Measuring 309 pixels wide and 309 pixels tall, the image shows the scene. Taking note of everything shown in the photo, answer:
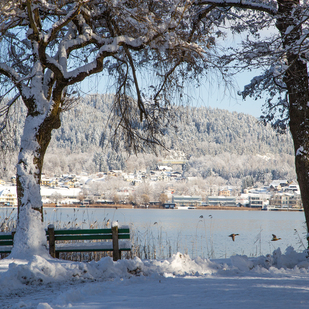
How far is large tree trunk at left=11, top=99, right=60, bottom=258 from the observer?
5750mm

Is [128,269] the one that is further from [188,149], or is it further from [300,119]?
[300,119]

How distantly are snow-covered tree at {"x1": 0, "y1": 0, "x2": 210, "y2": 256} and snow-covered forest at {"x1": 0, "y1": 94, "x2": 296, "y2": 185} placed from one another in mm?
485

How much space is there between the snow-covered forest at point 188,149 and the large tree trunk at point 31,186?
1254mm

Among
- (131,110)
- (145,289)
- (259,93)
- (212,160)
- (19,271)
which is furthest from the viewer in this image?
(212,160)

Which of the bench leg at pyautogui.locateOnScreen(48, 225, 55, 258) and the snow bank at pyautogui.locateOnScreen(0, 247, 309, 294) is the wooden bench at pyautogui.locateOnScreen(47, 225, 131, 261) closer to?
the bench leg at pyautogui.locateOnScreen(48, 225, 55, 258)

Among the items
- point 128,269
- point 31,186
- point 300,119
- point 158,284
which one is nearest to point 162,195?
point 31,186

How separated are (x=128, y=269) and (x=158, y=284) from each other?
2.47ft

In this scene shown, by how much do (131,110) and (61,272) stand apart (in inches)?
168

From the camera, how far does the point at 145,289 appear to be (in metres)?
3.92

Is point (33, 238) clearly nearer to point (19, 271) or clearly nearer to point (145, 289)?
point (19, 271)

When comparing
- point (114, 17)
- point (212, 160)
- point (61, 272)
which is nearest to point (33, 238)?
point (61, 272)

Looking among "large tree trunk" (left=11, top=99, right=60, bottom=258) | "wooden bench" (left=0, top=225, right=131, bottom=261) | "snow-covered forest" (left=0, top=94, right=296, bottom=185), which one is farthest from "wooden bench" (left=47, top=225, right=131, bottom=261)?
"snow-covered forest" (left=0, top=94, right=296, bottom=185)

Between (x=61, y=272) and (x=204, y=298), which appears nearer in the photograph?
(x=204, y=298)

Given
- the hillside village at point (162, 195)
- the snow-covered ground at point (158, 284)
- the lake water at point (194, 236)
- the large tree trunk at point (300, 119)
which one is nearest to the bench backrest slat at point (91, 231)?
the snow-covered ground at point (158, 284)
